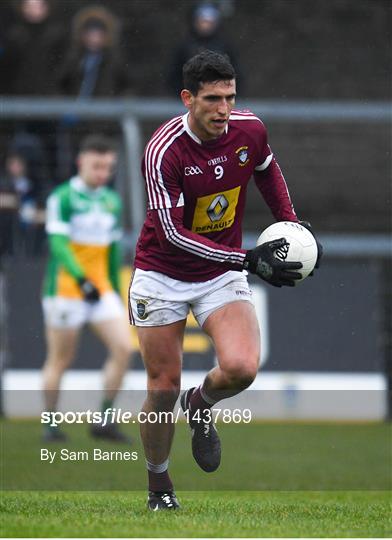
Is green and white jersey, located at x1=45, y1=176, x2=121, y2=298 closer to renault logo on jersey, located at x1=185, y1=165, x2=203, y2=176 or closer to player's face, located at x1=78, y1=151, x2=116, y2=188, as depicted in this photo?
player's face, located at x1=78, y1=151, x2=116, y2=188

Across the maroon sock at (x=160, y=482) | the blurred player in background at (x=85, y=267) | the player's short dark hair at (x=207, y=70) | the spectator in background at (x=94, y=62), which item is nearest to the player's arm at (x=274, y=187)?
the player's short dark hair at (x=207, y=70)

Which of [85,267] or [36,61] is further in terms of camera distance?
[36,61]

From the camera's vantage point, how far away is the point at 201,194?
21.1 ft

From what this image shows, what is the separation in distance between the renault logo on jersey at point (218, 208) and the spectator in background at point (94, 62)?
6119 mm

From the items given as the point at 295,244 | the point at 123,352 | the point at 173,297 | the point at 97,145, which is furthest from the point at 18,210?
the point at 295,244

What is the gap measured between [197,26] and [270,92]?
62.5 inches

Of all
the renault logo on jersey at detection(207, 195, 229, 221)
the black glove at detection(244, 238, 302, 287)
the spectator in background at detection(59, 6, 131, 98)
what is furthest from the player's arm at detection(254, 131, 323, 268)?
the spectator in background at detection(59, 6, 131, 98)

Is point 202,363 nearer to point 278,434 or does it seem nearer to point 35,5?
point 278,434

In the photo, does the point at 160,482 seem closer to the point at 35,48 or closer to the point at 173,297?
the point at 173,297

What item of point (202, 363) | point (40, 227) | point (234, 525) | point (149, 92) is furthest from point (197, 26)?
point (234, 525)

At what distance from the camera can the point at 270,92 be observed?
46.2 ft

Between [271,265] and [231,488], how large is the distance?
2663 millimetres

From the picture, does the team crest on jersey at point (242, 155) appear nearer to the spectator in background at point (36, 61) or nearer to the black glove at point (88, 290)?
the black glove at point (88, 290)

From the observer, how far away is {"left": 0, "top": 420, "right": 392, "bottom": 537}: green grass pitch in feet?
19.0
